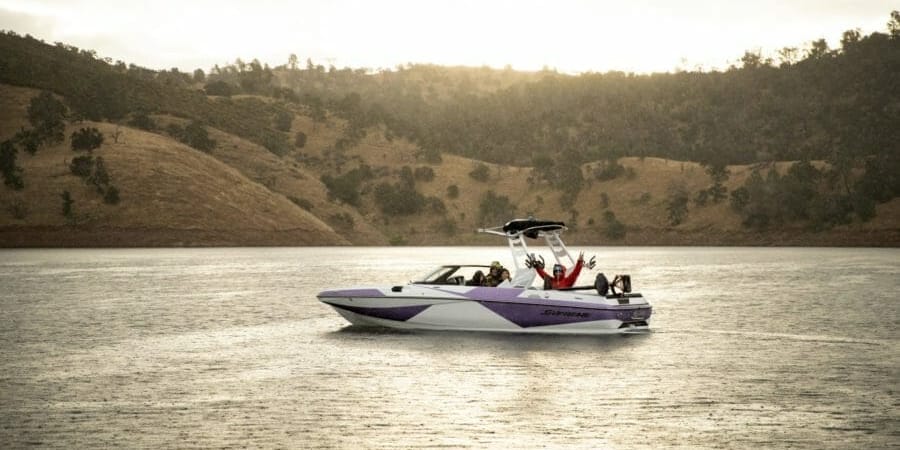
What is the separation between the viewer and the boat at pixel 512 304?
3067cm

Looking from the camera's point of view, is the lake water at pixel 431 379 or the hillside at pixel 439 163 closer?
the lake water at pixel 431 379

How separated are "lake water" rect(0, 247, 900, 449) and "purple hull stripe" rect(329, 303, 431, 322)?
2.02 ft

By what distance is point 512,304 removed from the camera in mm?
30859

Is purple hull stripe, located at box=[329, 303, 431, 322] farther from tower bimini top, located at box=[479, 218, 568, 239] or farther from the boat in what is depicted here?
tower bimini top, located at box=[479, 218, 568, 239]

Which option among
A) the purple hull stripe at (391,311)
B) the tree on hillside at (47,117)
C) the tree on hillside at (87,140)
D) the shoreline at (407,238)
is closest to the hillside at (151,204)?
the shoreline at (407,238)

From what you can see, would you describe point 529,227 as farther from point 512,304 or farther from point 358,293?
point 358,293

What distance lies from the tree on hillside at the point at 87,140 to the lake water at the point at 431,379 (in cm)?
7363

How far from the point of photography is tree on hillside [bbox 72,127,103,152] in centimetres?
11506

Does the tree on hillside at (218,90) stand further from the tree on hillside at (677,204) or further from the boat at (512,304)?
the boat at (512,304)

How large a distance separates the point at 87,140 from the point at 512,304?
3749 inches

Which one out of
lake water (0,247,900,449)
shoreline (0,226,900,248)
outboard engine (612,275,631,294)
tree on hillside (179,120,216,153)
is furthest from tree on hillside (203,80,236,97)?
outboard engine (612,275,631,294)

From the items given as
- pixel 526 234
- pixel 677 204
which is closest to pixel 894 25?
pixel 677 204

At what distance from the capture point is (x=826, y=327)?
35.2 meters

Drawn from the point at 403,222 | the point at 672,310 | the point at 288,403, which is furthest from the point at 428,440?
the point at 403,222
